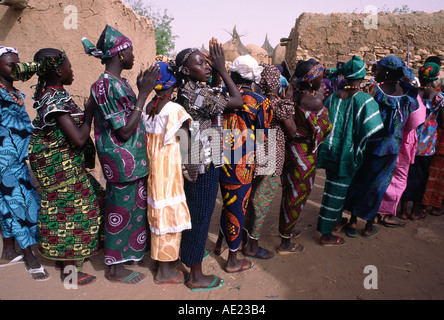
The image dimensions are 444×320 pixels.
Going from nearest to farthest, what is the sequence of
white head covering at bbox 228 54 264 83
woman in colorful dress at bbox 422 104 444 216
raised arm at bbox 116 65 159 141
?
1. raised arm at bbox 116 65 159 141
2. white head covering at bbox 228 54 264 83
3. woman in colorful dress at bbox 422 104 444 216

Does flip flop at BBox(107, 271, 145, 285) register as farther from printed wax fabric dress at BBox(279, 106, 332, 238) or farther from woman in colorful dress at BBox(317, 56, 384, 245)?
woman in colorful dress at BBox(317, 56, 384, 245)

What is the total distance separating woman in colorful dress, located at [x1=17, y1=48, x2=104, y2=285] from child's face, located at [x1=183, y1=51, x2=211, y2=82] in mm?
851

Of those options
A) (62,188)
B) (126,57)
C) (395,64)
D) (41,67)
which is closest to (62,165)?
(62,188)

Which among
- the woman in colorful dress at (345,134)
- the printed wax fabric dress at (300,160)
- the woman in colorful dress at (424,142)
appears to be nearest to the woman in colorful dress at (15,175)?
the printed wax fabric dress at (300,160)

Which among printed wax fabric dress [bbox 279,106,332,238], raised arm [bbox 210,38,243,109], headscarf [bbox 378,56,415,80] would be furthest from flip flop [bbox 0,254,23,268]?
headscarf [bbox 378,56,415,80]

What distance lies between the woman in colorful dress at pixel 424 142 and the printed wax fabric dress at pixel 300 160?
1783mm

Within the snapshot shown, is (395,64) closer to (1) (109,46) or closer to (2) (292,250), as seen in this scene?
(2) (292,250)

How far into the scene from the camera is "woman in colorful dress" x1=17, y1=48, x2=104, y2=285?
7.49 feet

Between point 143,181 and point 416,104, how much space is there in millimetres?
3212

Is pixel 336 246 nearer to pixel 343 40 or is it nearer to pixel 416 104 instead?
pixel 416 104

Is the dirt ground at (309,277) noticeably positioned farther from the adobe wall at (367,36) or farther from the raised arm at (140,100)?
the adobe wall at (367,36)

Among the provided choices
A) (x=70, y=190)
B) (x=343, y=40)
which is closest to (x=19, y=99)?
(x=70, y=190)
